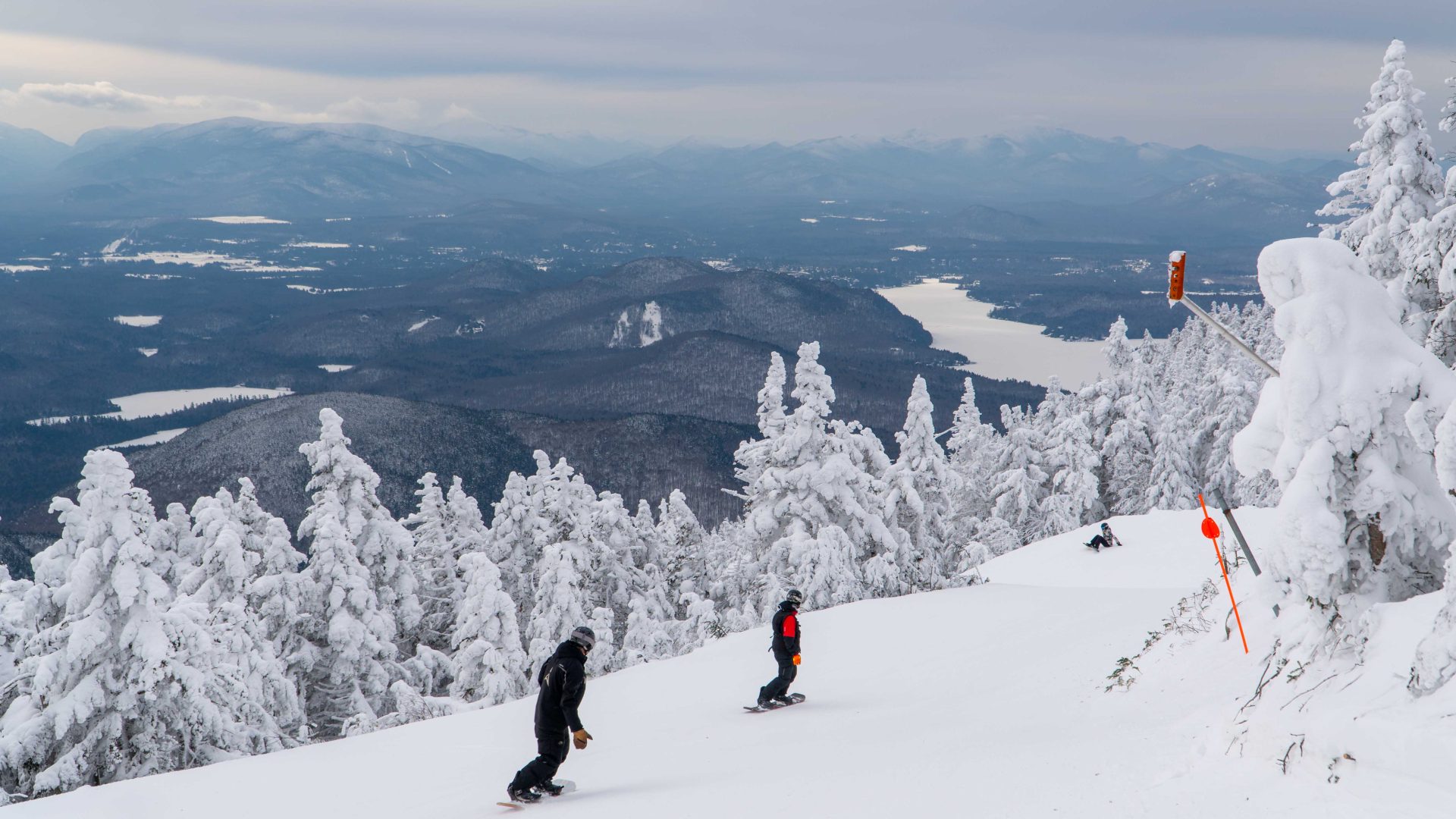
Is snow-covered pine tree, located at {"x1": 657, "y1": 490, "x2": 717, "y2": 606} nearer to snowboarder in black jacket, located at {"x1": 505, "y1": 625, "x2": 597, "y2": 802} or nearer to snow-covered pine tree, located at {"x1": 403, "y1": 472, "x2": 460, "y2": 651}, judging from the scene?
snow-covered pine tree, located at {"x1": 403, "y1": 472, "x2": 460, "y2": 651}

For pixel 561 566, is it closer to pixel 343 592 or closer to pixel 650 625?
pixel 650 625

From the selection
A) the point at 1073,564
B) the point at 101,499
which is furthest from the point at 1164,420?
the point at 101,499

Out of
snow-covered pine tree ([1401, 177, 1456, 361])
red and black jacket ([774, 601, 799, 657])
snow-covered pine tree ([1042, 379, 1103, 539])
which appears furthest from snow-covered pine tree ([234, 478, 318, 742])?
snow-covered pine tree ([1042, 379, 1103, 539])

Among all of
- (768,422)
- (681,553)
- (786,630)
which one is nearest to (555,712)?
(786,630)

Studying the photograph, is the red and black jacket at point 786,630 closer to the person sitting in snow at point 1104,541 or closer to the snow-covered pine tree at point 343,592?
the person sitting in snow at point 1104,541

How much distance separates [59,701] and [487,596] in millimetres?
A: 11927

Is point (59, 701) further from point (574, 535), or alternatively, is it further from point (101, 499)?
point (574, 535)

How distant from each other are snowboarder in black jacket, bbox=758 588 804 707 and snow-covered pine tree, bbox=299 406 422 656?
17.5 meters

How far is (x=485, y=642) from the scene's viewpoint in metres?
27.5

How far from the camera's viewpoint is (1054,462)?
43.5 metres

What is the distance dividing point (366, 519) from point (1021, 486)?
28.5m

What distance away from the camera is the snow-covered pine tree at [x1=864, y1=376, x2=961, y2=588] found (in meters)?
29.3

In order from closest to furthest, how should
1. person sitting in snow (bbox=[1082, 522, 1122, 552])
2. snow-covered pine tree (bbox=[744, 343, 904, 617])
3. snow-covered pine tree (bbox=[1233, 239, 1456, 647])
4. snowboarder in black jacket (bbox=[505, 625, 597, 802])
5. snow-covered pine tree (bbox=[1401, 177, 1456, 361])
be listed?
snow-covered pine tree (bbox=[1233, 239, 1456, 647]) < snowboarder in black jacket (bbox=[505, 625, 597, 802]) < snow-covered pine tree (bbox=[1401, 177, 1456, 361]) < person sitting in snow (bbox=[1082, 522, 1122, 552]) < snow-covered pine tree (bbox=[744, 343, 904, 617])

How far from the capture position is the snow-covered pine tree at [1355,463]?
24.1 ft
